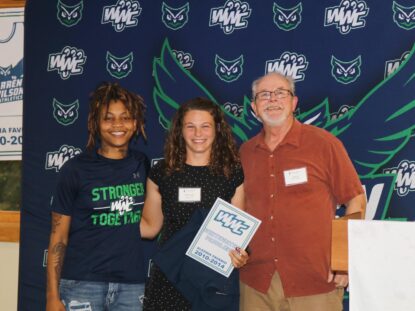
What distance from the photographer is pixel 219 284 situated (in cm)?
213

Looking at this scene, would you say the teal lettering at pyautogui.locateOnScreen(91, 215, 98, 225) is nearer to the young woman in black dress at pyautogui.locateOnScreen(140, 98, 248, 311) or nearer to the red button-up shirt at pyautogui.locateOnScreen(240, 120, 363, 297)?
the young woman in black dress at pyautogui.locateOnScreen(140, 98, 248, 311)

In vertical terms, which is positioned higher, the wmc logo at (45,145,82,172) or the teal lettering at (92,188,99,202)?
the wmc logo at (45,145,82,172)

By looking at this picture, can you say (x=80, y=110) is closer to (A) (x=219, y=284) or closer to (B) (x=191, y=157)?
(B) (x=191, y=157)

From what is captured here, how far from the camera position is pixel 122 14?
3271 millimetres

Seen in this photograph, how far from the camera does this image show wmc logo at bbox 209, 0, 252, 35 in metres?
3.06

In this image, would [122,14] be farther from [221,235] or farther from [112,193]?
[221,235]

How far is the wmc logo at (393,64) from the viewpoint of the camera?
2781 millimetres

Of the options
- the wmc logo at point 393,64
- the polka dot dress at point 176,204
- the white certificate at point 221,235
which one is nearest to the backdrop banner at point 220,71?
the wmc logo at point 393,64

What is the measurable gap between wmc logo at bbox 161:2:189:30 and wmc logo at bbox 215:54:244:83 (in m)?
0.37

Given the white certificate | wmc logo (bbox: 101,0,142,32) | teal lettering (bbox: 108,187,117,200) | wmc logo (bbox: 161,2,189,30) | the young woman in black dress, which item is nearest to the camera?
the white certificate

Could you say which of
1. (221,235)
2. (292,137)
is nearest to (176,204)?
(221,235)

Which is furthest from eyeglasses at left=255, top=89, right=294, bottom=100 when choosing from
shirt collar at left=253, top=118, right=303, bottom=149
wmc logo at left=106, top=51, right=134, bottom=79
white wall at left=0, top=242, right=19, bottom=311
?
white wall at left=0, top=242, right=19, bottom=311

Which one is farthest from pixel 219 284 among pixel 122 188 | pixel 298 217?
pixel 122 188

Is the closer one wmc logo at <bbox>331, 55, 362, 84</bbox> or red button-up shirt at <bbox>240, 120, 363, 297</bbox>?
red button-up shirt at <bbox>240, 120, 363, 297</bbox>
